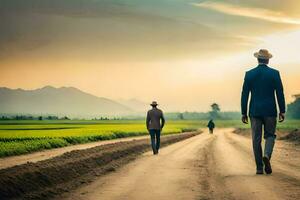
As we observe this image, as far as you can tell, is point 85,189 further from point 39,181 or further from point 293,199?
point 293,199

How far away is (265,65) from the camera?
1399 centimetres

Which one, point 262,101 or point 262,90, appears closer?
point 262,101

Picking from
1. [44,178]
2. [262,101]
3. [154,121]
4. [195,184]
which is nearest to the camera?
[195,184]

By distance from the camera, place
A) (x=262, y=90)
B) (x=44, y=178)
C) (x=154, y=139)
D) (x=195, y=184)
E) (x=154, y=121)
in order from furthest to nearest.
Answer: (x=154, y=121) → (x=154, y=139) → (x=262, y=90) → (x=44, y=178) → (x=195, y=184)

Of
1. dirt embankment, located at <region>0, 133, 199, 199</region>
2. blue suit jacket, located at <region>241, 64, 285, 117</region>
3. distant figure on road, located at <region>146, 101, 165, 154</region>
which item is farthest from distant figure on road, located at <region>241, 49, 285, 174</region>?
distant figure on road, located at <region>146, 101, 165, 154</region>

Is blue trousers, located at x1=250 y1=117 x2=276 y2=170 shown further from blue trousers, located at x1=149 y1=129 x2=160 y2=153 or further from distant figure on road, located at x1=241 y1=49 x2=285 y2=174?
blue trousers, located at x1=149 y1=129 x2=160 y2=153

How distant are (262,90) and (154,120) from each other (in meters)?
12.2

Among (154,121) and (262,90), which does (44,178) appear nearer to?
(262,90)

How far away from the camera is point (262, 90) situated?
13852 millimetres

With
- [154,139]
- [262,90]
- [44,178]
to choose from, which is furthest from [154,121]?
[44,178]

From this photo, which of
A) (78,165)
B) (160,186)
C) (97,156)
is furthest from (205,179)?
(97,156)

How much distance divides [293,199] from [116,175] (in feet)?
20.1

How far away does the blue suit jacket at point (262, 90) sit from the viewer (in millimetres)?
13625

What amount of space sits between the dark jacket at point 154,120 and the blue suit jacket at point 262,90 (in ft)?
38.8
